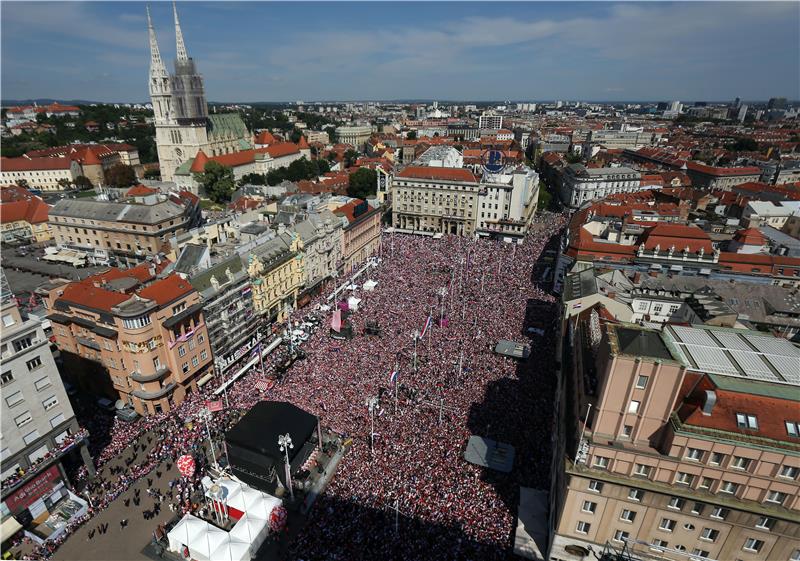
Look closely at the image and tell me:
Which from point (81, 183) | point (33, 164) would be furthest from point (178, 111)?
point (33, 164)

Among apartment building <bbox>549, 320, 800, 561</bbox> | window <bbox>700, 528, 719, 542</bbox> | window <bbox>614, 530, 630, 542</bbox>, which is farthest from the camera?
window <bbox>614, 530, 630, 542</bbox>

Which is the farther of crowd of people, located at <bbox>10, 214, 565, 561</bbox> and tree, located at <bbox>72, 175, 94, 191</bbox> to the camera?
tree, located at <bbox>72, 175, 94, 191</bbox>

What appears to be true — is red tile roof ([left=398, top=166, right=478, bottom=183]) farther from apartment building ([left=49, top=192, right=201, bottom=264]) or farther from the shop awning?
the shop awning

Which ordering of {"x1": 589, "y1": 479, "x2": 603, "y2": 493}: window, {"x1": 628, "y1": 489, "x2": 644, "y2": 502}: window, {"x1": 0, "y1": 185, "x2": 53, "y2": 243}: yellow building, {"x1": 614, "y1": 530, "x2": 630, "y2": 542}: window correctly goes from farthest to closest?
{"x1": 0, "y1": 185, "x2": 53, "y2": 243}: yellow building → {"x1": 614, "y1": 530, "x2": 630, "y2": 542}: window → {"x1": 589, "y1": 479, "x2": 603, "y2": 493}: window → {"x1": 628, "y1": 489, "x2": 644, "y2": 502}: window

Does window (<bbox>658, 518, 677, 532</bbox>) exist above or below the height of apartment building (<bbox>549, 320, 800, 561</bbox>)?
below

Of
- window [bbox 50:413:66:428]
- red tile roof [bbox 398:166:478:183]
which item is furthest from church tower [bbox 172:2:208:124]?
window [bbox 50:413:66:428]

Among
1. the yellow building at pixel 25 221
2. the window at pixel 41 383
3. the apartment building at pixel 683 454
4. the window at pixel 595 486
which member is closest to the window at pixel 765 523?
the apartment building at pixel 683 454

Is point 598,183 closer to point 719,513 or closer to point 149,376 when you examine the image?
point 719,513
